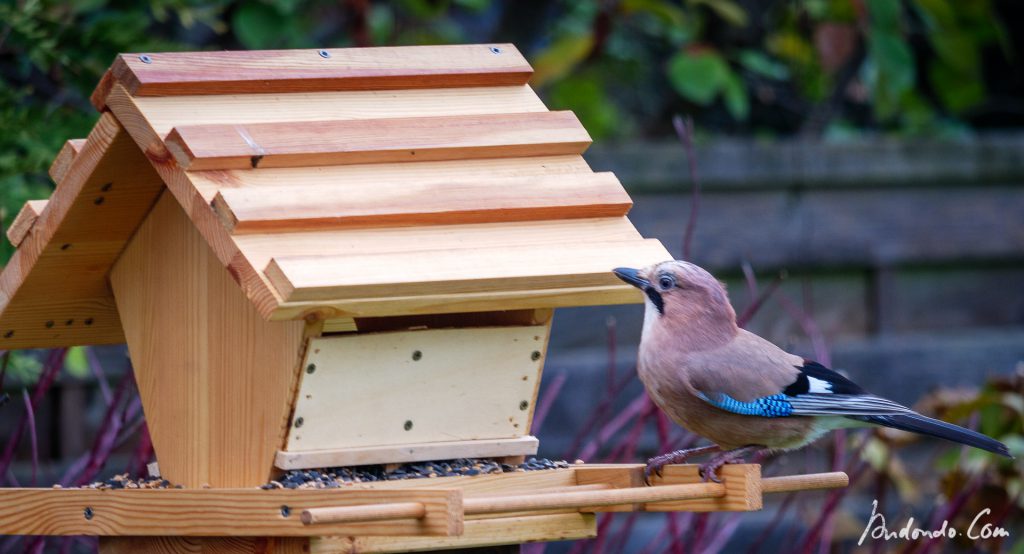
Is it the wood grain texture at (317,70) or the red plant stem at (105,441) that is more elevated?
the wood grain texture at (317,70)

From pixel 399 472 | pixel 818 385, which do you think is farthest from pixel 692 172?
pixel 399 472

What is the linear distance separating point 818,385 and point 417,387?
81cm

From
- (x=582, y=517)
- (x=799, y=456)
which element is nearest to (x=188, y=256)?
(x=582, y=517)

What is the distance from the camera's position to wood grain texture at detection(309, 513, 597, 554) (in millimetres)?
2469

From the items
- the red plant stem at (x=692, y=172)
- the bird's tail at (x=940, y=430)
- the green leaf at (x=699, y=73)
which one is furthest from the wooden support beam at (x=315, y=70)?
the green leaf at (x=699, y=73)

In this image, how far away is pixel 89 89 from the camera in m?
3.82

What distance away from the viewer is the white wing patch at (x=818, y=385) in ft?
8.97

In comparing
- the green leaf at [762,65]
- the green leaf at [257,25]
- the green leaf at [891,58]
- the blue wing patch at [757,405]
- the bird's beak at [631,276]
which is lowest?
the blue wing patch at [757,405]

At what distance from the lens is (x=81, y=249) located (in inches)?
117

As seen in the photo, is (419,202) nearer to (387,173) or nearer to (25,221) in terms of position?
(387,173)

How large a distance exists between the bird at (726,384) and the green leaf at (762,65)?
3451 millimetres

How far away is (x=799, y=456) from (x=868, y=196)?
1.34 m

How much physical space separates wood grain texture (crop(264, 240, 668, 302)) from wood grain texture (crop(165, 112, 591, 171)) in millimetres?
288

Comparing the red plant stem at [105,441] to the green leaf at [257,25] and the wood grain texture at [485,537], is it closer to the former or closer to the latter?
the wood grain texture at [485,537]
